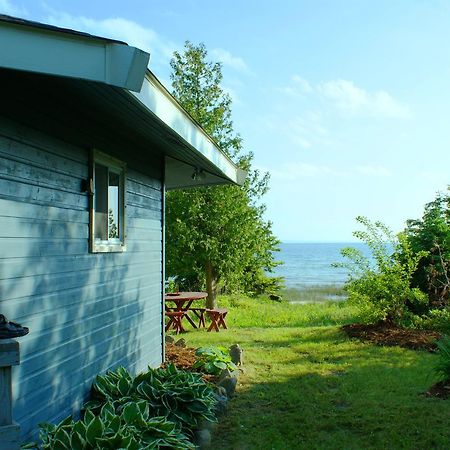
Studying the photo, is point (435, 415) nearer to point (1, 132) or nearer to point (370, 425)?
point (370, 425)

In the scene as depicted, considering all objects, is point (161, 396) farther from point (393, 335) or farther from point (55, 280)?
point (393, 335)

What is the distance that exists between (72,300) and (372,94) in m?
16.7

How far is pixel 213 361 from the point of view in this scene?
719 centimetres

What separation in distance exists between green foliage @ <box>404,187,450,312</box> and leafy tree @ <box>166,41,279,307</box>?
391cm

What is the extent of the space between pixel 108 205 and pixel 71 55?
267 centimetres

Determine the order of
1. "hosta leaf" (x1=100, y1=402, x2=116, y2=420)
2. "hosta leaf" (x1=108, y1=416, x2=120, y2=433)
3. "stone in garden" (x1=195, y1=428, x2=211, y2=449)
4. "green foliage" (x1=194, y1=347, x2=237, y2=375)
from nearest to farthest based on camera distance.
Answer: "hosta leaf" (x1=108, y1=416, x2=120, y2=433) → "hosta leaf" (x1=100, y1=402, x2=116, y2=420) → "stone in garden" (x1=195, y1=428, x2=211, y2=449) → "green foliage" (x1=194, y1=347, x2=237, y2=375)

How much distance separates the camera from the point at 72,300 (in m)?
4.79

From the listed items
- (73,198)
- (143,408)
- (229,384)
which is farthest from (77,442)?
(229,384)

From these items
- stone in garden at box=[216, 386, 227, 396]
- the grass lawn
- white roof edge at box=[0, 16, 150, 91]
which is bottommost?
the grass lawn

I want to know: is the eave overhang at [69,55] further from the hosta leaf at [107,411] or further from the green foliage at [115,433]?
the hosta leaf at [107,411]

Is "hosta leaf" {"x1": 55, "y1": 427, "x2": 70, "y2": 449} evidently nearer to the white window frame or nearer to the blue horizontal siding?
the blue horizontal siding

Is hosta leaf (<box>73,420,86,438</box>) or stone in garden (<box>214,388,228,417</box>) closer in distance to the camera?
hosta leaf (<box>73,420,86,438</box>)

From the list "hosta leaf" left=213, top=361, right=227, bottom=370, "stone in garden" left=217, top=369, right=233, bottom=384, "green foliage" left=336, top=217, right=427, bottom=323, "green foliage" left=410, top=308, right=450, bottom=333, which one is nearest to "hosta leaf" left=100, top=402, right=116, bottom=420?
"stone in garden" left=217, top=369, right=233, bottom=384

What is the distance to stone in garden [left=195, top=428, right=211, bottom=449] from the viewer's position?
4.91 metres
